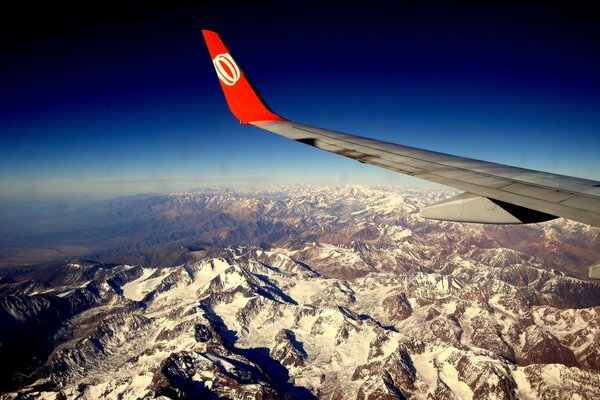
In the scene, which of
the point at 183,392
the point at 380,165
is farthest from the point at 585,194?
the point at 183,392

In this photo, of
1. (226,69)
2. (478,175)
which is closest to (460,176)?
(478,175)

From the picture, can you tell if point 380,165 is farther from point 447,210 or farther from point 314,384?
point 314,384

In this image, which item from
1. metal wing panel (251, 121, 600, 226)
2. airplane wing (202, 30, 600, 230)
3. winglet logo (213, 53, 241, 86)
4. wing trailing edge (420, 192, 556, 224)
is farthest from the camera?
winglet logo (213, 53, 241, 86)

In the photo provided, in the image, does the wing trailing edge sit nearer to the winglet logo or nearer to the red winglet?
the red winglet

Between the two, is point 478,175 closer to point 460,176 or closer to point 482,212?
point 460,176

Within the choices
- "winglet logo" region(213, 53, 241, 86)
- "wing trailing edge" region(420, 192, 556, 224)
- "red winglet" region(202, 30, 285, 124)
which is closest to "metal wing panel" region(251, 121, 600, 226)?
"wing trailing edge" region(420, 192, 556, 224)

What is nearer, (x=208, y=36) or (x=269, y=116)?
(x=208, y=36)
